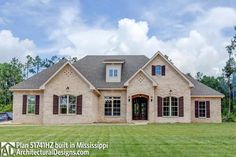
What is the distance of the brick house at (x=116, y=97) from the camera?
29.7m

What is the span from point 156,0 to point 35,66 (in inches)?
1977

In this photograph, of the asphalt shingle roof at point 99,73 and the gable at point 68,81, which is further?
the asphalt shingle roof at point 99,73

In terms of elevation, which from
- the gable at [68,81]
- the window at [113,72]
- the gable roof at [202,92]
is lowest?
the gable roof at [202,92]

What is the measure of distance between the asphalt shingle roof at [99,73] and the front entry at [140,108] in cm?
215

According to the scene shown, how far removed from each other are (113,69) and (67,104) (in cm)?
561

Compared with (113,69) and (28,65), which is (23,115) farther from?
(28,65)

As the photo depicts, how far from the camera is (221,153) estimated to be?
9.91 m

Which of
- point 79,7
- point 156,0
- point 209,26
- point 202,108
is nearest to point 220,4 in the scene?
point 209,26

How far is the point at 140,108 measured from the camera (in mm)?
33000

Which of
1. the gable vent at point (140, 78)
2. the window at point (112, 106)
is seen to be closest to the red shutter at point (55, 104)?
the window at point (112, 106)

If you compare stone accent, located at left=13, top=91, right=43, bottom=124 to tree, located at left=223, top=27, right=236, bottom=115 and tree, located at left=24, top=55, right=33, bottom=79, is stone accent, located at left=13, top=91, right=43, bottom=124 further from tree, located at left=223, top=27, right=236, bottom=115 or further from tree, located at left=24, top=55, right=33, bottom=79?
tree, located at left=24, top=55, right=33, bottom=79

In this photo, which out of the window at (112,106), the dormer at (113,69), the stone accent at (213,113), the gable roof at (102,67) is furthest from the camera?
the dormer at (113,69)

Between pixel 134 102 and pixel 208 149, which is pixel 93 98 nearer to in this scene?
pixel 134 102

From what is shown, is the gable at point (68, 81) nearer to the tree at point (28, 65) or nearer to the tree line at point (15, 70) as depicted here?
the tree line at point (15, 70)
